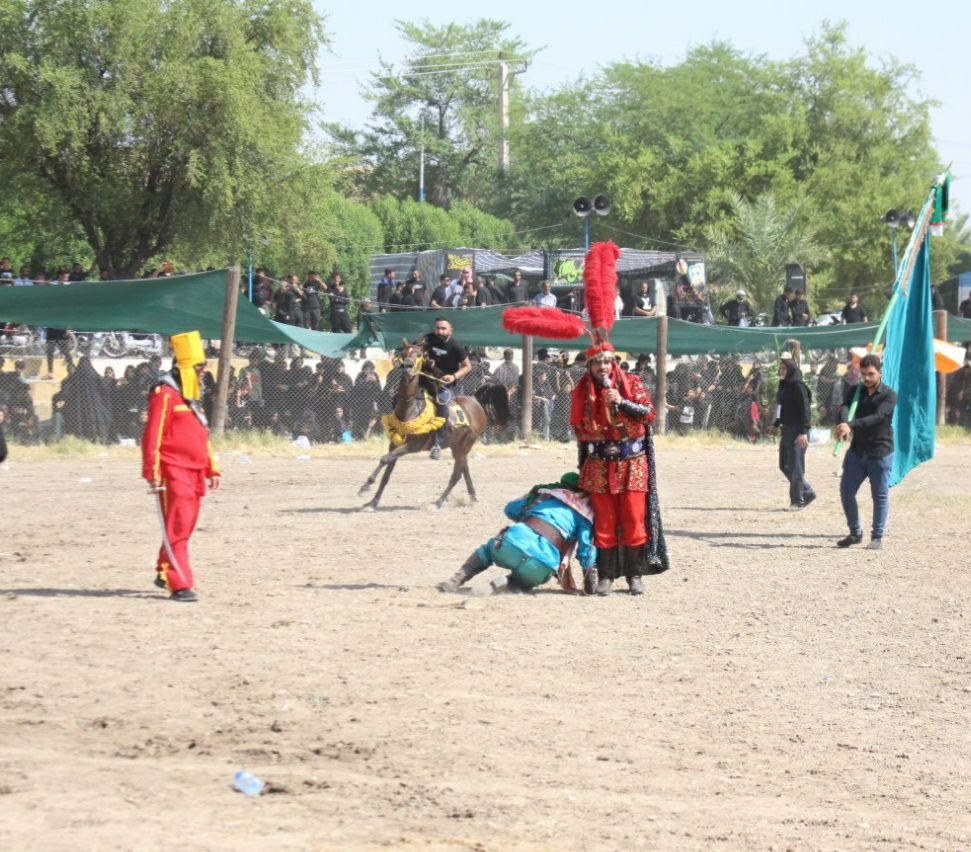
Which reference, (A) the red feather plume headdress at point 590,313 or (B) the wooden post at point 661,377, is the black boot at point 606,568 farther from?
(B) the wooden post at point 661,377

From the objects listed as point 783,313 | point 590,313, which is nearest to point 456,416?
point 590,313

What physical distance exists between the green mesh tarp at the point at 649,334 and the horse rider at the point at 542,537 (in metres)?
13.9

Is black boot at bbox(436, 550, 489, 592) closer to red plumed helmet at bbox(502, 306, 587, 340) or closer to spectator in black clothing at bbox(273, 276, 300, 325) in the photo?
red plumed helmet at bbox(502, 306, 587, 340)

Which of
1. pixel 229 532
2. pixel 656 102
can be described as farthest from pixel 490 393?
pixel 656 102

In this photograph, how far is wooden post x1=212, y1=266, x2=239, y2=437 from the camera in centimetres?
2202

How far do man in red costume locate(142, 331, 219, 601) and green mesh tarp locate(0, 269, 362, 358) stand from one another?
11072 mm

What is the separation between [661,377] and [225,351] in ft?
24.8

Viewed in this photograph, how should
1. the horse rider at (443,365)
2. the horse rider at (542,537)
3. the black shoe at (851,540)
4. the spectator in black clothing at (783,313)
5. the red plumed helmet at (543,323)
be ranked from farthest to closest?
the spectator in black clothing at (783,313) < the horse rider at (443,365) < the black shoe at (851,540) < the horse rider at (542,537) < the red plumed helmet at (543,323)

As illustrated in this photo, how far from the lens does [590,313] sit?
410 inches

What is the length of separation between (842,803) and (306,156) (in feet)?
90.9

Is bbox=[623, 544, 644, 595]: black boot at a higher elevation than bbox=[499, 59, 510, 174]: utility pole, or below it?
below

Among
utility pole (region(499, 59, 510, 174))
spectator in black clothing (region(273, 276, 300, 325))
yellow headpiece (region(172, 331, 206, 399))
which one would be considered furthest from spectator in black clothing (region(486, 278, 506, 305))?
utility pole (region(499, 59, 510, 174))

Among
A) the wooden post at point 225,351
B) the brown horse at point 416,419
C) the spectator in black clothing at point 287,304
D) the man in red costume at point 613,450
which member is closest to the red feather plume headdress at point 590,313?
the man in red costume at point 613,450

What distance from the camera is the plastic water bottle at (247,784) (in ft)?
20.4
